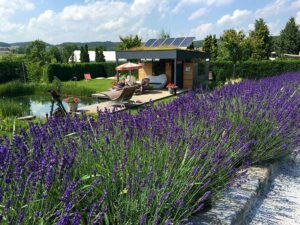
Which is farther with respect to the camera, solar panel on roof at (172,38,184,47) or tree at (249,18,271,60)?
tree at (249,18,271,60)

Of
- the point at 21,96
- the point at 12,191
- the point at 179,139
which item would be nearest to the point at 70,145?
the point at 12,191

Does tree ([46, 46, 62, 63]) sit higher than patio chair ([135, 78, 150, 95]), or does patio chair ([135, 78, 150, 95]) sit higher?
tree ([46, 46, 62, 63])

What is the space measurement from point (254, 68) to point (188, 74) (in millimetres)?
6560

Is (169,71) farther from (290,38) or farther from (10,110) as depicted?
(290,38)

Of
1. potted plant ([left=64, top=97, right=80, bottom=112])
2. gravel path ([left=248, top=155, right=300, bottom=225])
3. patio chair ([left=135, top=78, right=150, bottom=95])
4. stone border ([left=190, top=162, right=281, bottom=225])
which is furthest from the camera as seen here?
patio chair ([left=135, top=78, right=150, bottom=95])

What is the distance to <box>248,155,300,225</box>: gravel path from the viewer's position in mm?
2832

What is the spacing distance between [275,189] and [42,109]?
435 inches

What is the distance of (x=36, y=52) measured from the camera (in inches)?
1222

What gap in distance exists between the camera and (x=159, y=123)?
116 inches

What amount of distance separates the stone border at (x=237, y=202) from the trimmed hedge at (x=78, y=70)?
21823 mm

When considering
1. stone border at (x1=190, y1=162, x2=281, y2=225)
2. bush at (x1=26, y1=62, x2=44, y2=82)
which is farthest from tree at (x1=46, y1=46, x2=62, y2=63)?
stone border at (x1=190, y1=162, x2=281, y2=225)

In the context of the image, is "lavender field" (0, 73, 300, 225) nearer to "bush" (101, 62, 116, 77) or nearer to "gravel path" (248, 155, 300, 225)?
"gravel path" (248, 155, 300, 225)

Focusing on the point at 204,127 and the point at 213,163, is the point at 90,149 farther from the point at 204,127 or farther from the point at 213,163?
the point at 204,127

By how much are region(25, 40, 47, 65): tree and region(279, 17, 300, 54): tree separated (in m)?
36.7
